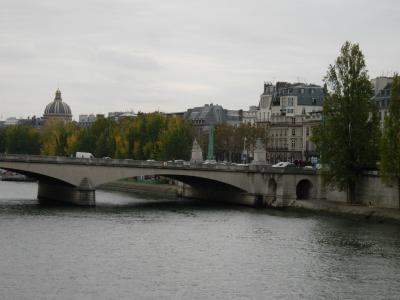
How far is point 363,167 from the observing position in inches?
3145

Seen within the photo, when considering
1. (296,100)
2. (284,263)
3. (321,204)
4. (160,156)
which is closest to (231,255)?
(284,263)

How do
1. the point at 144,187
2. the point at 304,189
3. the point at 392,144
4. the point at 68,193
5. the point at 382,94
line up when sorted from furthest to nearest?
the point at 144,187 → the point at 382,94 → the point at 304,189 → the point at 68,193 → the point at 392,144

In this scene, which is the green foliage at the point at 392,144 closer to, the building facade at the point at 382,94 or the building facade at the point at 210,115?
the building facade at the point at 382,94

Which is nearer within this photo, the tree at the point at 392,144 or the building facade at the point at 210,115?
the tree at the point at 392,144

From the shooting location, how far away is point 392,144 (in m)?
73.2

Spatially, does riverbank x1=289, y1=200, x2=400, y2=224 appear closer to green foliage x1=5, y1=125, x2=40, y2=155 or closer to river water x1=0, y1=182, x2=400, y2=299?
river water x1=0, y1=182, x2=400, y2=299

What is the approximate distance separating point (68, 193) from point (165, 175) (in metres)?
9.83

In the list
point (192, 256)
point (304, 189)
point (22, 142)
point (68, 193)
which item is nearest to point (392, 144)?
point (304, 189)

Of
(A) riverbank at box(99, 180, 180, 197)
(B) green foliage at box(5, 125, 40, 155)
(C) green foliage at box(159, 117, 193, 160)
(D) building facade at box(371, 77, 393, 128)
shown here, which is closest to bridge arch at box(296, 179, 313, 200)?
(D) building facade at box(371, 77, 393, 128)

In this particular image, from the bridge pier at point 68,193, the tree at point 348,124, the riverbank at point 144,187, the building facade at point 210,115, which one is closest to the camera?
the tree at point 348,124

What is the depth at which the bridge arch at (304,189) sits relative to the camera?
89.9 m

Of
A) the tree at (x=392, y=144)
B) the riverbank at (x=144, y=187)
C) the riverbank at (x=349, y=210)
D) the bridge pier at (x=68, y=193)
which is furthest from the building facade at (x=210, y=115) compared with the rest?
the tree at (x=392, y=144)

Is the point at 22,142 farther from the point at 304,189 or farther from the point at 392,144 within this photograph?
the point at 392,144

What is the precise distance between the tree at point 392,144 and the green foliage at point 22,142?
112173 mm
